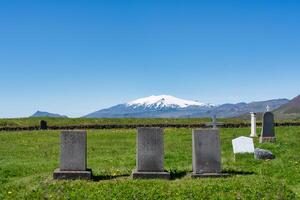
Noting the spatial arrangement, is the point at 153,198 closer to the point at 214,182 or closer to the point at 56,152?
the point at 214,182

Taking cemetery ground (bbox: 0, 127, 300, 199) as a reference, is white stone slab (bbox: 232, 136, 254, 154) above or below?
above

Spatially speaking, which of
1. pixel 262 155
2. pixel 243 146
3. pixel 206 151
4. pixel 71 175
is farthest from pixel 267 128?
pixel 71 175

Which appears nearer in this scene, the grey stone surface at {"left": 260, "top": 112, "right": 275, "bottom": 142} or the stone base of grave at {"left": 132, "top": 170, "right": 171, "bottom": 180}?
the stone base of grave at {"left": 132, "top": 170, "right": 171, "bottom": 180}

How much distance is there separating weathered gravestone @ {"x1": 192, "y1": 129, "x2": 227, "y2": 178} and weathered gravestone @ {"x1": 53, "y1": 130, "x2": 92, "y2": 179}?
358 centimetres

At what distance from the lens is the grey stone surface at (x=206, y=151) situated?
16938mm

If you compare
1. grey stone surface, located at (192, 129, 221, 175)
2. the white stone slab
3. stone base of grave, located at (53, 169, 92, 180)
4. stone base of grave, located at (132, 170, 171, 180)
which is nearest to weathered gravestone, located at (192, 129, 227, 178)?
grey stone surface, located at (192, 129, 221, 175)

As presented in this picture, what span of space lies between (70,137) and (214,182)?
5.05m

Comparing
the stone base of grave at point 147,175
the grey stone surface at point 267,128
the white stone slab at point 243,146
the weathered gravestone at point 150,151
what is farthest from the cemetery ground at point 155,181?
the grey stone surface at point 267,128

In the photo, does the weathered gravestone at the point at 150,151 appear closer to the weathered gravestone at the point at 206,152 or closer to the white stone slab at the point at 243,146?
the weathered gravestone at the point at 206,152

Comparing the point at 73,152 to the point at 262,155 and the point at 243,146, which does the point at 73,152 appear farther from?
the point at 243,146

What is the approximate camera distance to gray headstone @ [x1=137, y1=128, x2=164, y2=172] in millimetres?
17016

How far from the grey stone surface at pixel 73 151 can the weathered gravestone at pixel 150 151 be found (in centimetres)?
181

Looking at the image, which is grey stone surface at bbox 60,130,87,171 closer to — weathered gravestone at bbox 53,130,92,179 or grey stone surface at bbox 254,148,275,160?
weathered gravestone at bbox 53,130,92,179

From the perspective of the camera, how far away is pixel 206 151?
671 inches
